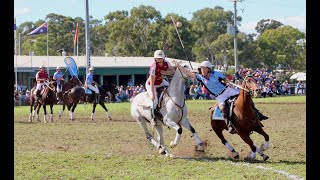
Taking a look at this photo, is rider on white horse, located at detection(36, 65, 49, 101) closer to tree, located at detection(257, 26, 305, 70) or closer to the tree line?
the tree line

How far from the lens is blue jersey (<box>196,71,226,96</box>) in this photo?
1453 centimetres

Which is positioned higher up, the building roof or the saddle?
the building roof

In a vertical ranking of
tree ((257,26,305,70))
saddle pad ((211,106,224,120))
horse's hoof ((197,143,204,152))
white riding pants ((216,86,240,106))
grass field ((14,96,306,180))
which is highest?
tree ((257,26,305,70))

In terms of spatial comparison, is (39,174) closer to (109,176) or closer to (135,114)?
(109,176)

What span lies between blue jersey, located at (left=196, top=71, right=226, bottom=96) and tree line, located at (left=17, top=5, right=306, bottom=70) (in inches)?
2513

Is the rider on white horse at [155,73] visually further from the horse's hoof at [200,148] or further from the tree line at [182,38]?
the tree line at [182,38]

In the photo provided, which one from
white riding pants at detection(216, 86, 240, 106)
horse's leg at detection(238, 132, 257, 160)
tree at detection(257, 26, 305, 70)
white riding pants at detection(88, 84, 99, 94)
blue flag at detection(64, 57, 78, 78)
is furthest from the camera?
tree at detection(257, 26, 305, 70)

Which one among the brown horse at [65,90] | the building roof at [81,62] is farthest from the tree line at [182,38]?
the brown horse at [65,90]

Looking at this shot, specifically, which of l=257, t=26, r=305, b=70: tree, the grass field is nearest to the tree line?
l=257, t=26, r=305, b=70: tree

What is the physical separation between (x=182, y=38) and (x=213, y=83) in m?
68.3

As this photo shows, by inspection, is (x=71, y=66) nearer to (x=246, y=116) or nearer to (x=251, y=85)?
(x=246, y=116)

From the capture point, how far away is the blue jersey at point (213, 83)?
14531mm

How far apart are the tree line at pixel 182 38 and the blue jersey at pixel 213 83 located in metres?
63.8

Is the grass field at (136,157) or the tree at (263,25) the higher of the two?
the tree at (263,25)
